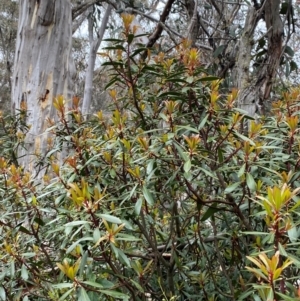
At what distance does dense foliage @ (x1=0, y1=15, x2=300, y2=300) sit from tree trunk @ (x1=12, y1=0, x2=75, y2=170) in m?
1.43

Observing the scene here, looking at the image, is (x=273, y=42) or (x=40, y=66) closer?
(x=273, y=42)

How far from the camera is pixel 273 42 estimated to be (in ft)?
8.09

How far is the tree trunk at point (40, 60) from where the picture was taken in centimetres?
Result: 276

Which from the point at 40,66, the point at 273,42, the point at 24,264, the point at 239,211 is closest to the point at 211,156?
the point at 239,211

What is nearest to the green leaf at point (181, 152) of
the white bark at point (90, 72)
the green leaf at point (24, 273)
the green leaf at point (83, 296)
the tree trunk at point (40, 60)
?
the green leaf at point (83, 296)

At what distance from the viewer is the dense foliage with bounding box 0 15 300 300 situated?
964mm

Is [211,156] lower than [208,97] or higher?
lower

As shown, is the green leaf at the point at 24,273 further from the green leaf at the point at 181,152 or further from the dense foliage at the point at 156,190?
the green leaf at the point at 181,152

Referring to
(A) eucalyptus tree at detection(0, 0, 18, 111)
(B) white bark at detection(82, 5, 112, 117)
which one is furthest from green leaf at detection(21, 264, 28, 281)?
(A) eucalyptus tree at detection(0, 0, 18, 111)

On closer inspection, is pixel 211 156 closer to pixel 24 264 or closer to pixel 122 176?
pixel 122 176

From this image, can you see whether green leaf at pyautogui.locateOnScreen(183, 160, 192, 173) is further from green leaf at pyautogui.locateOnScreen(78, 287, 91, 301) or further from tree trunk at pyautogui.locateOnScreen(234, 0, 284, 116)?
tree trunk at pyautogui.locateOnScreen(234, 0, 284, 116)

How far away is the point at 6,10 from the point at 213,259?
39.0ft

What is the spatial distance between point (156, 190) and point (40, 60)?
1974 millimetres

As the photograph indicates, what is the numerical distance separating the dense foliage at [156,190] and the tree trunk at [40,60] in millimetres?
1434
